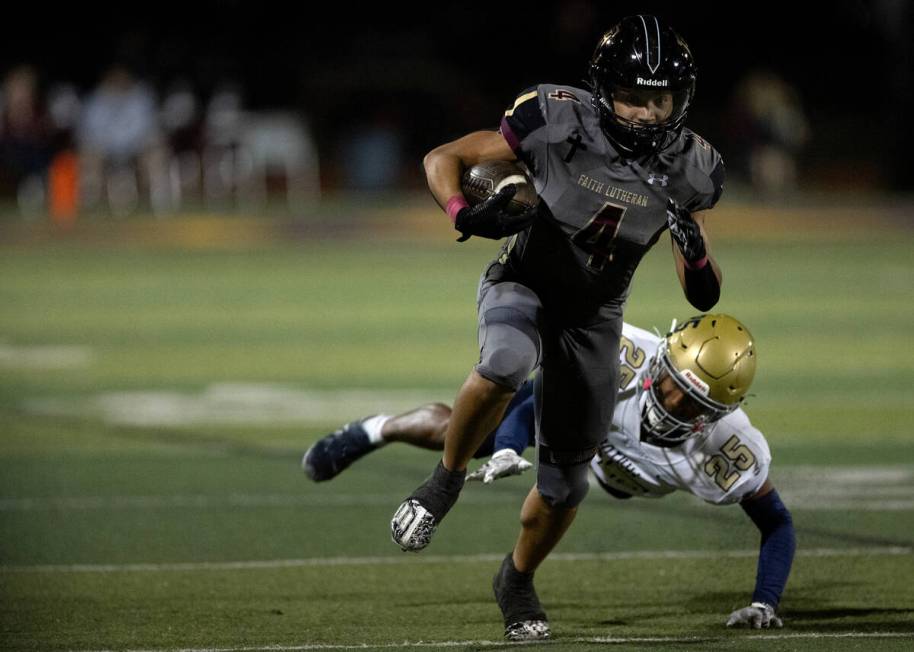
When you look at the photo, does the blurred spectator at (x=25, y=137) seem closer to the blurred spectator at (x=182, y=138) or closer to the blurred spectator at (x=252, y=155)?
the blurred spectator at (x=182, y=138)

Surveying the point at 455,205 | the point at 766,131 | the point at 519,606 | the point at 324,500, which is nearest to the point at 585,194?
the point at 455,205

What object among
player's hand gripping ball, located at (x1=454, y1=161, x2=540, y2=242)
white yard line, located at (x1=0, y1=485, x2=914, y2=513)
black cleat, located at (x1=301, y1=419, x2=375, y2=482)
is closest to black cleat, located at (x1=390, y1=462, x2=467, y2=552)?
player's hand gripping ball, located at (x1=454, y1=161, x2=540, y2=242)

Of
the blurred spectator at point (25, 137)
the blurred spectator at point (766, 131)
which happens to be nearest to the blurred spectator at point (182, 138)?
the blurred spectator at point (25, 137)

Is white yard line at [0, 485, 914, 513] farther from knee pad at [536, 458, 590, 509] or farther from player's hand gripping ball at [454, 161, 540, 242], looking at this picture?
player's hand gripping ball at [454, 161, 540, 242]

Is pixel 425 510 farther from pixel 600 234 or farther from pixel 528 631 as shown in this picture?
pixel 600 234

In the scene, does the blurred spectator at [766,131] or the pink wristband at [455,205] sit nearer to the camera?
the pink wristband at [455,205]

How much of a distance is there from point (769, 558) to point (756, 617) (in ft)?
0.68

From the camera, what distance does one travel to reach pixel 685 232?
14.2 feet

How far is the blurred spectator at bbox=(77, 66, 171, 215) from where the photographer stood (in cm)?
1972

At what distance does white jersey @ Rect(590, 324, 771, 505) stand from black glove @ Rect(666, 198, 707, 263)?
65 cm

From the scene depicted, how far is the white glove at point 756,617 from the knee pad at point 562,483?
1.98ft

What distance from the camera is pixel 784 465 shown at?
7.59 metres

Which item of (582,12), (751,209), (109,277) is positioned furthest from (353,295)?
(582,12)

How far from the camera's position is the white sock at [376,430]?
5621 millimetres
